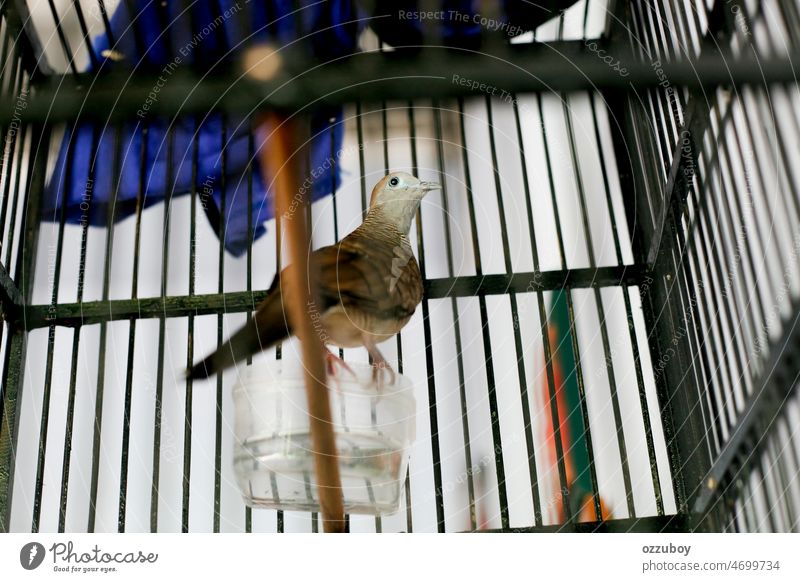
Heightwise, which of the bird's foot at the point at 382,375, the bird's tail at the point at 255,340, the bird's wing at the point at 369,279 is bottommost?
the bird's foot at the point at 382,375

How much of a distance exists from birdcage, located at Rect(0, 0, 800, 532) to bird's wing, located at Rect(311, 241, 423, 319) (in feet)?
0.12

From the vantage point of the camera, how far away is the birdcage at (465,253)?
0.71 meters

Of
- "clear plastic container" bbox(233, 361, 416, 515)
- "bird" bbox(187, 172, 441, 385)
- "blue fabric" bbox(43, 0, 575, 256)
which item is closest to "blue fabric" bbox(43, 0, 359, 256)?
"blue fabric" bbox(43, 0, 575, 256)

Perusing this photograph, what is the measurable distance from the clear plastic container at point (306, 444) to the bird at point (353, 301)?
4 centimetres

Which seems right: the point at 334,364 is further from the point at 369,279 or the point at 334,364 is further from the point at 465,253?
the point at 465,253

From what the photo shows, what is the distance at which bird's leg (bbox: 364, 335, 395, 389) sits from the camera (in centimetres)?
70

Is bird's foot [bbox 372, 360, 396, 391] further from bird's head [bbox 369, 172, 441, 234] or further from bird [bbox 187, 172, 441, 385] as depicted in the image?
bird's head [bbox 369, 172, 441, 234]

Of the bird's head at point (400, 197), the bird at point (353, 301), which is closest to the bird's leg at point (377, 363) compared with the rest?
the bird at point (353, 301)

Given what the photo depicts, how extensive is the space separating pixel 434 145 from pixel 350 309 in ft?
0.83

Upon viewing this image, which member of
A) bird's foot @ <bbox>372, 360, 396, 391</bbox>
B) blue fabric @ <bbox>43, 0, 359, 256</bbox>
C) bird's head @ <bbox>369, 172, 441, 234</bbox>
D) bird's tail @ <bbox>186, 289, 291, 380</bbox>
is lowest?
bird's foot @ <bbox>372, 360, 396, 391</bbox>

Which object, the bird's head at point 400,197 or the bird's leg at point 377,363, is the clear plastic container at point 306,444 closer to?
the bird's leg at point 377,363

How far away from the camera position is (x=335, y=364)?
0.70 metres
